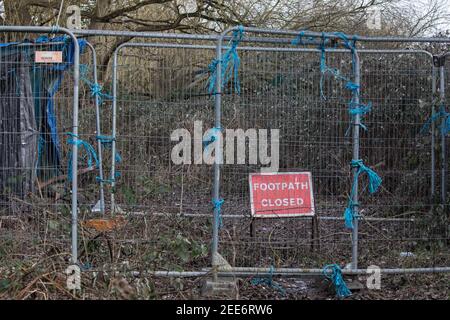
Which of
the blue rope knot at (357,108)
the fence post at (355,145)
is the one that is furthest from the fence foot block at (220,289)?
the blue rope knot at (357,108)

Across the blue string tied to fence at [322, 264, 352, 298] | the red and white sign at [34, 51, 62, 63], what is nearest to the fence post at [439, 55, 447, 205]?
the blue string tied to fence at [322, 264, 352, 298]

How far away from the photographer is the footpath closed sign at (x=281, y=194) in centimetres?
631

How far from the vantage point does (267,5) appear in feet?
47.6

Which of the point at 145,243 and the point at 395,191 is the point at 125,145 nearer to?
the point at 145,243

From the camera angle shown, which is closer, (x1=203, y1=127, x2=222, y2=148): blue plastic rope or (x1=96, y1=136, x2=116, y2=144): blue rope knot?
(x1=203, y1=127, x2=222, y2=148): blue plastic rope

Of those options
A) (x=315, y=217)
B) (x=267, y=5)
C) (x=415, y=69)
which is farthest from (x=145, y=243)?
(x=267, y=5)

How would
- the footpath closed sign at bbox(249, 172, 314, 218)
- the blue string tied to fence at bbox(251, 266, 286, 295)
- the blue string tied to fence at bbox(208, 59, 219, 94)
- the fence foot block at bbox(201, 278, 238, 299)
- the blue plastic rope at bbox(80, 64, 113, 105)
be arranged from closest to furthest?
the fence foot block at bbox(201, 278, 238, 299)
the blue string tied to fence at bbox(208, 59, 219, 94)
the blue string tied to fence at bbox(251, 266, 286, 295)
the footpath closed sign at bbox(249, 172, 314, 218)
the blue plastic rope at bbox(80, 64, 113, 105)

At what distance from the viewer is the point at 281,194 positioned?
6348mm

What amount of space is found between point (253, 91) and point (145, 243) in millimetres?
2012

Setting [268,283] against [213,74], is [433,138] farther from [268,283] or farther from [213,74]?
[213,74]

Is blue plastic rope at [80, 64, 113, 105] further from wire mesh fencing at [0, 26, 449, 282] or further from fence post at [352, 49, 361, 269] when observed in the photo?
fence post at [352, 49, 361, 269]

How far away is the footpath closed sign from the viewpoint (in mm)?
6312

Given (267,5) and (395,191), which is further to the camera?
(267,5)

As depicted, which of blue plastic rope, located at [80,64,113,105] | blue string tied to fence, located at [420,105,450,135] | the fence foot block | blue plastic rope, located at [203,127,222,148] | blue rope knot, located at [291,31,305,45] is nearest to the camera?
the fence foot block
